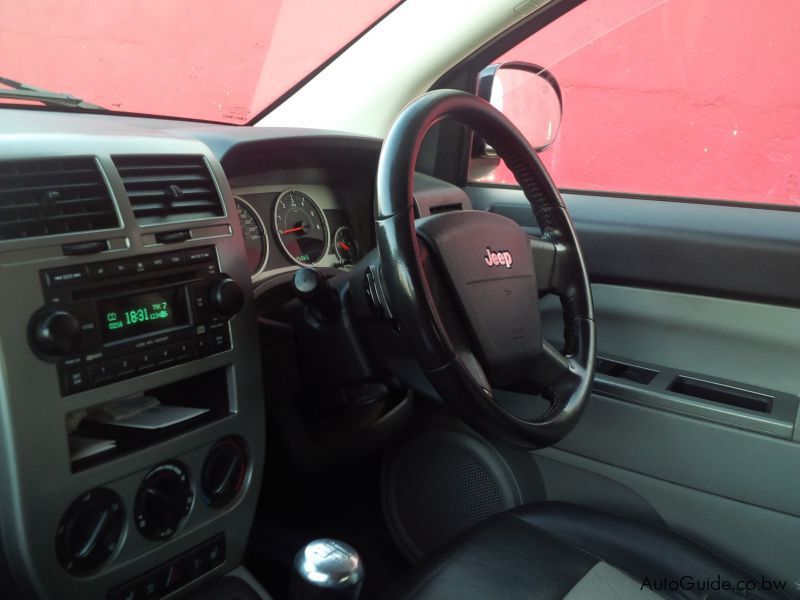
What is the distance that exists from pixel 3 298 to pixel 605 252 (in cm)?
131

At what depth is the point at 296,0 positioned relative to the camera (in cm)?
236

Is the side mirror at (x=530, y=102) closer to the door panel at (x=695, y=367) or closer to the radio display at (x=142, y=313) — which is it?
the door panel at (x=695, y=367)

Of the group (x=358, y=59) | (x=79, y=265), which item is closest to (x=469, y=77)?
(x=358, y=59)

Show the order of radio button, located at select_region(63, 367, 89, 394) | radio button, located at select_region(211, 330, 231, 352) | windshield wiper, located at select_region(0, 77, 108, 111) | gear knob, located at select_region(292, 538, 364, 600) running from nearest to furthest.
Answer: gear knob, located at select_region(292, 538, 364, 600), radio button, located at select_region(63, 367, 89, 394), radio button, located at select_region(211, 330, 231, 352), windshield wiper, located at select_region(0, 77, 108, 111)

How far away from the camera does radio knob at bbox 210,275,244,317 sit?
4.00 ft

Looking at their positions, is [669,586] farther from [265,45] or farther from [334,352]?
[265,45]

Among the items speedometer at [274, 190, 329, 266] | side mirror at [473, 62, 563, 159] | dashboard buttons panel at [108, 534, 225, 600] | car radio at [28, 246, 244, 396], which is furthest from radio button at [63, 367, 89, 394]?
side mirror at [473, 62, 563, 159]

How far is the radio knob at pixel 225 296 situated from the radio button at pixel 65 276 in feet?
0.76

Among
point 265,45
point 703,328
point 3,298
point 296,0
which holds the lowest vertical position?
point 703,328

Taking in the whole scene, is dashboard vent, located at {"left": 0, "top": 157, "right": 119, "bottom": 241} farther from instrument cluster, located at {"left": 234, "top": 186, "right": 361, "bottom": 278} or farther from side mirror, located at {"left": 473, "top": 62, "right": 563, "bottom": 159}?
side mirror, located at {"left": 473, "top": 62, "right": 563, "bottom": 159}

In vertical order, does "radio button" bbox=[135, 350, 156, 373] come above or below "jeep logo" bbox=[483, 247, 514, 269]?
below

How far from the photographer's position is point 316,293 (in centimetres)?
132

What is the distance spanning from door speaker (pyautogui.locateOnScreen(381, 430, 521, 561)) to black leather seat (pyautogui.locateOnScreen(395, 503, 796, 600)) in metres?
0.26

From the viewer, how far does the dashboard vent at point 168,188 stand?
45.1 inches
